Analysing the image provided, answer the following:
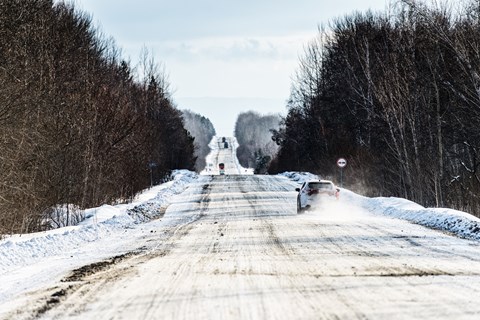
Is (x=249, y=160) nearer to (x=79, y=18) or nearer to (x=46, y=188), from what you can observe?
(x=79, y=18)

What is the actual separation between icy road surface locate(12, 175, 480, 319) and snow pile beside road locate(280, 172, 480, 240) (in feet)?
2.75

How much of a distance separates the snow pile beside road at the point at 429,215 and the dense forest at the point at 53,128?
39.4 feet

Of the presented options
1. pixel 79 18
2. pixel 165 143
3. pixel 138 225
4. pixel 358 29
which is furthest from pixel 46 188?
pixel 165 143

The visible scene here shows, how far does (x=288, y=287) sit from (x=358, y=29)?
43.0 meters

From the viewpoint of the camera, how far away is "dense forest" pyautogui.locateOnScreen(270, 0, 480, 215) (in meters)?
26.1

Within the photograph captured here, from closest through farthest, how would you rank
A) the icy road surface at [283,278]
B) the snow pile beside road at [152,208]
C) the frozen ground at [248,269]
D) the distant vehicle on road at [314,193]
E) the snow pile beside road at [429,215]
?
the icy road surface at [283,278], the frozen ground at [248,269], the snow pile beside road at [429,215], the snow pile beside road at [152,208], the distant vehicle on road at [314,193]

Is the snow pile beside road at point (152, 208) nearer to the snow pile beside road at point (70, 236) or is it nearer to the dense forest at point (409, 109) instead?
the snow pile beside road at point (70, 236)

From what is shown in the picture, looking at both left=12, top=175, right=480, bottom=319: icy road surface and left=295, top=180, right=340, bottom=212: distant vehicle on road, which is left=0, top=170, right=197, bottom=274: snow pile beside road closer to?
left=12, top=175, right=480, bottom=319: icy road surface

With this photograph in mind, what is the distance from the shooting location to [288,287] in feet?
25.9

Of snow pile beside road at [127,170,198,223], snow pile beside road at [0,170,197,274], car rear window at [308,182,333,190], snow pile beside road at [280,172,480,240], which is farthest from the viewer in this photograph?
car rear window at [308,182,333,190]

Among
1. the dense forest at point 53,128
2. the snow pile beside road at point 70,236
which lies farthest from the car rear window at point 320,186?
the dense forest at point 53,128

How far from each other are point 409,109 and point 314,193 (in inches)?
394

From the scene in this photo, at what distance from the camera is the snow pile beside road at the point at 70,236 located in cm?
1143

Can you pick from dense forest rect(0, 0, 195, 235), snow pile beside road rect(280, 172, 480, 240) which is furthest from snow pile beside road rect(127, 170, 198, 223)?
snow pile beside road rect(280, 172, 480, 240)
